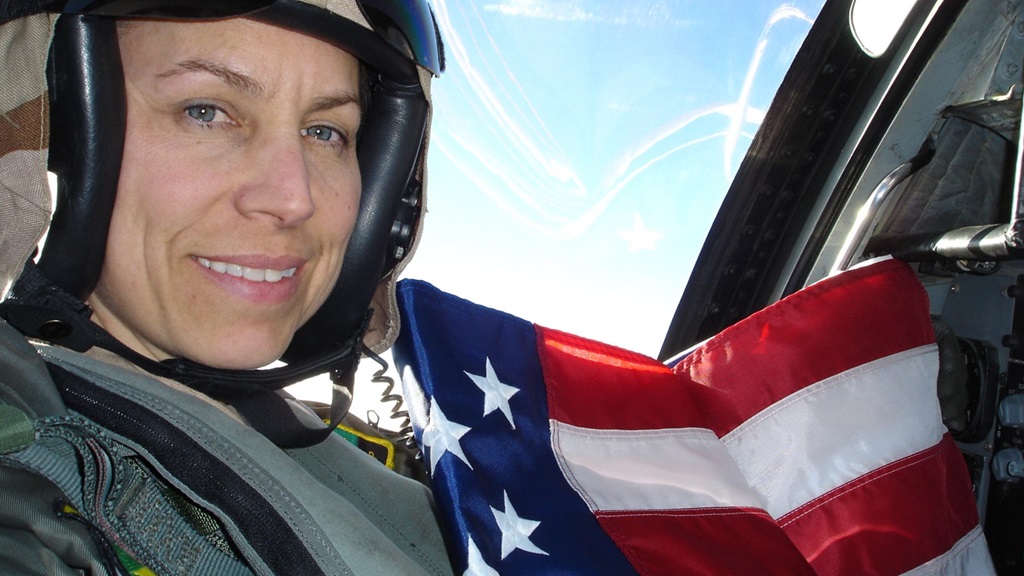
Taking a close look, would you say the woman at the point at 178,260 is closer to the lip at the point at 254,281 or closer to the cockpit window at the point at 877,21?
the lip at the point at 254,281

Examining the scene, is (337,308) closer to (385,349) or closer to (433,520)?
(385,349)

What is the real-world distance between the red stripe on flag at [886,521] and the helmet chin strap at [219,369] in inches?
37.4

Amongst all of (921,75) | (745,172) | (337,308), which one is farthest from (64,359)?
(921,75)

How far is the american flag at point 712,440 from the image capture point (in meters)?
1.28

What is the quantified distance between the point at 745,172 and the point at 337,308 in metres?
1.13

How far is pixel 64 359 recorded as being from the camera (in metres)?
0.89

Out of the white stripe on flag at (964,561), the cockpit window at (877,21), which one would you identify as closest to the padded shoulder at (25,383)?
the white stripe on flag at (964,561)

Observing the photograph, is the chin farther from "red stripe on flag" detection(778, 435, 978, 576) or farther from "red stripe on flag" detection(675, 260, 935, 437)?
"red stripe on flag" detection(778, 435, 978, 576)

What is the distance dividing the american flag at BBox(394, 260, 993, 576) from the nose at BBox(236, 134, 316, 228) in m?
0.42

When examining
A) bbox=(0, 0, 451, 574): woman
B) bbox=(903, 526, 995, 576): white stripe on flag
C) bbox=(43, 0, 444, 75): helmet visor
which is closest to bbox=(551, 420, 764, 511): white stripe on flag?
bbox=(903, 526, 995, 576): white stripe on flag

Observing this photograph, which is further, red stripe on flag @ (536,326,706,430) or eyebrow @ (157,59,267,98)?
red stripe on flag @ (536,326,706,430)

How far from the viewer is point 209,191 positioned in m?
0.97

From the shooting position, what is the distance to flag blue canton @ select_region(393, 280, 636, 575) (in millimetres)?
1161

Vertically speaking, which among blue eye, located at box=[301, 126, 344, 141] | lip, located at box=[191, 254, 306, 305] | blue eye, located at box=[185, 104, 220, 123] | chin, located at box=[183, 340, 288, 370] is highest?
blue eye, located at box=[301, 126, 344, 141]
